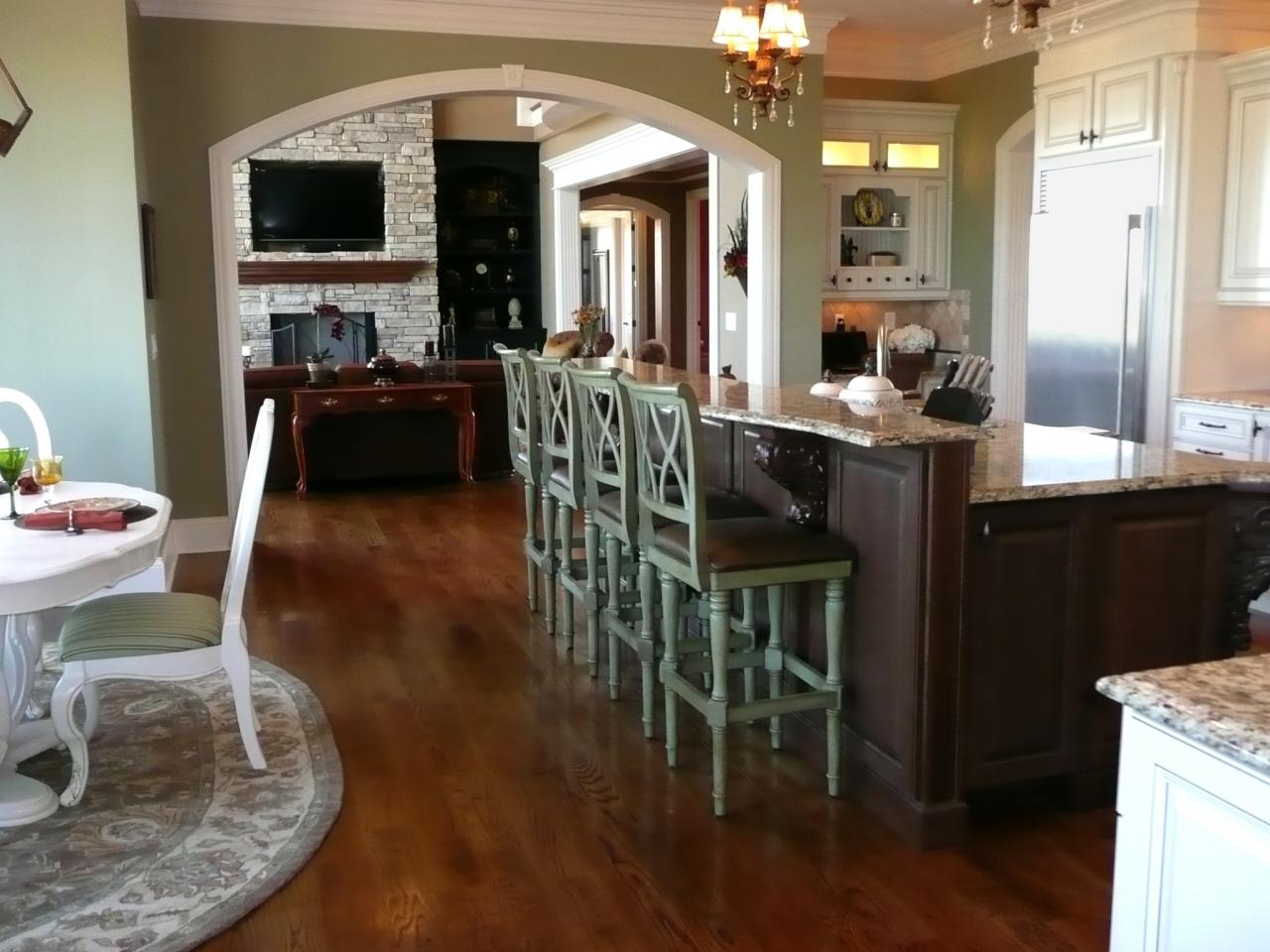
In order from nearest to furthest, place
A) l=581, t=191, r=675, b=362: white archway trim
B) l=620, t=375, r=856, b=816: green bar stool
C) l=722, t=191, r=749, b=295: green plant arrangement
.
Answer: l=620, t=375, r=856, b=816: green bar stool < l=722, t=191, r=749, b=295: green plant arrangement < l=581, t=191, r=675, b=362: white archway trim

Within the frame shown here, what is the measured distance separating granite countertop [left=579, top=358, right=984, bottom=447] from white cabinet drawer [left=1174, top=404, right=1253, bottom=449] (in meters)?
2.19

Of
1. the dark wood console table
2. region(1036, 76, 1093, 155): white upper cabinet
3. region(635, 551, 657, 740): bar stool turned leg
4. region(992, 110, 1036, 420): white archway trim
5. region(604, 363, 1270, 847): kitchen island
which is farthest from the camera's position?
the dark wood console table

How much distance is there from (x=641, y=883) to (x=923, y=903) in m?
0.65

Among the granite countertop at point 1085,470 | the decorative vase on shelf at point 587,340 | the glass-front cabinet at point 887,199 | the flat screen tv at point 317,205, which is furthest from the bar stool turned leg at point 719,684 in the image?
the flat screen tv at point 317,205

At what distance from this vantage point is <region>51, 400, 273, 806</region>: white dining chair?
10.4 ft

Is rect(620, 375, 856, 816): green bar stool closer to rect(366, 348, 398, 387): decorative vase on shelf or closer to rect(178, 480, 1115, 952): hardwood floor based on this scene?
rect(178, 480, 1115, 952): hardwood floor

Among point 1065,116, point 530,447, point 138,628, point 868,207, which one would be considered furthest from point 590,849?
point 868,207

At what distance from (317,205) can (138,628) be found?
9.22 meters

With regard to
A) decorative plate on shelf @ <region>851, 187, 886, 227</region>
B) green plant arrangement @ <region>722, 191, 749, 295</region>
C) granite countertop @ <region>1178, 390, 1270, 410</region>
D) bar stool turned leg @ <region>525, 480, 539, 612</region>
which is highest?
decorative plate on shelf @ <region>851, 187, 886, 227</region>

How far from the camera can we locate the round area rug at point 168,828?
2.65m

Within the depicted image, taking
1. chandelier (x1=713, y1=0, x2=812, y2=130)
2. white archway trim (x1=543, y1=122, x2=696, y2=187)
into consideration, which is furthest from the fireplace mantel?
chandelier (x1=713, y1=0, x2=812, y2=130)

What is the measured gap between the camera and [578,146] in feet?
37.3

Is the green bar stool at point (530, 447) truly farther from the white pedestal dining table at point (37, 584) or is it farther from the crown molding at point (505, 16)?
the crown molding at point (505, 16)

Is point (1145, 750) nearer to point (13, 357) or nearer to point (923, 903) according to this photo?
point (923, 903)
